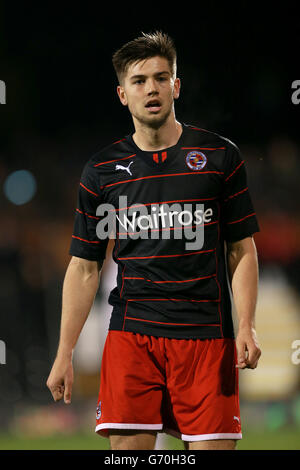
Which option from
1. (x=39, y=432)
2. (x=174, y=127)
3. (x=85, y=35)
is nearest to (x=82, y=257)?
(x=174, y=127)

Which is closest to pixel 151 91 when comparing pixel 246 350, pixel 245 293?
pixel 245 293

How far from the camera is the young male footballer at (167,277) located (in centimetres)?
263

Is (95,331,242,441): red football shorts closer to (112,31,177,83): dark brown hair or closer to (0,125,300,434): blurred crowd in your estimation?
(112,31,177,83): dark brown hair

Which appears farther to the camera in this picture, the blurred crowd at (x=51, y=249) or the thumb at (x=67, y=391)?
the blurred crowd at (x=51, y=249)

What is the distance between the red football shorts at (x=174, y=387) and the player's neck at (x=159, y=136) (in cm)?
75

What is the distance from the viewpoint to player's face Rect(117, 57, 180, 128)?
8.89 feet

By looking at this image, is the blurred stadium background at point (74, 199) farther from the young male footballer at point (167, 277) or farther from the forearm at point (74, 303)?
the forearm at point (74, 303)

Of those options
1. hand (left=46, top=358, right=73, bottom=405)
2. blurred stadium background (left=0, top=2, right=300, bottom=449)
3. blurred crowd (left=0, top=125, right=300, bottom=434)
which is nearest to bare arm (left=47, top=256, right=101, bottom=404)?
hand (left=46, top=358, right=73, bottom=405)

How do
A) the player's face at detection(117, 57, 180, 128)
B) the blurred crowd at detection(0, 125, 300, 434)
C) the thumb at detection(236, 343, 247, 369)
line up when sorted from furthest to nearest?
1. the blurred crowd at detection(0, 125, 300, 434)
2. the player's face at detection(117, 57, 180, 128)
3. the thumb at detection(236, 343, 247, 369)

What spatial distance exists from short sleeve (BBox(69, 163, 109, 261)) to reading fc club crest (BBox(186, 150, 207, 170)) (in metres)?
0.38

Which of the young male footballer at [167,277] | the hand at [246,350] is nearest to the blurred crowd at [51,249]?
the young male footballer at [167,277]

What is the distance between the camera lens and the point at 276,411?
6.66 meters

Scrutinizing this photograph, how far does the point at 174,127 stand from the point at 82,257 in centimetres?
65

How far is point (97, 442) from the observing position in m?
6.10
